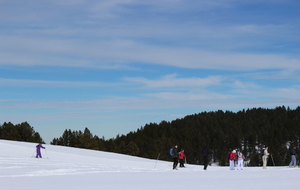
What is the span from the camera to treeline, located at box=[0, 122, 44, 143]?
12526 cm

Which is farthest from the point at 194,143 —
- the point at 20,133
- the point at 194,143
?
→ the point at 20,133

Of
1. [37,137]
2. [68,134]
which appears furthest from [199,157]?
[37,137]

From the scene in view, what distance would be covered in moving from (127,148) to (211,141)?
55462 mm

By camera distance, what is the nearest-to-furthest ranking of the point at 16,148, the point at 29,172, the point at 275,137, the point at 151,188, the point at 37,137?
the point at 151,188 → the point at 29,172 → the point at 16,148 → the point at 37,137 → the point at 275,137

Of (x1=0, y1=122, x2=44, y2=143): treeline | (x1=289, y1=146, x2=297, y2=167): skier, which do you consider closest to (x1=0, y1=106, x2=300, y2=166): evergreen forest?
(x1=0, y1=122, x2=44, y2=143): treeline

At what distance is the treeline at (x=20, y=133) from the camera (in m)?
125

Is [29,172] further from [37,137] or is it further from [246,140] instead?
Answer: [246,140]

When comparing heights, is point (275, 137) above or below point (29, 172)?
above

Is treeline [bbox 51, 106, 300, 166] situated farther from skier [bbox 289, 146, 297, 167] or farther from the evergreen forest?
skier [bbox 289, 146, 297, 167]

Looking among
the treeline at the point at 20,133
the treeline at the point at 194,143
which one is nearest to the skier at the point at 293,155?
the treeline at the point at 194,143

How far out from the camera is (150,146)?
157125mm

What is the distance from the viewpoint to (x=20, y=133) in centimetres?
12862

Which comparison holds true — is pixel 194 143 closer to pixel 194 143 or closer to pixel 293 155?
pixel 194 143

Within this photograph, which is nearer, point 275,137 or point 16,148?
point 16,148
